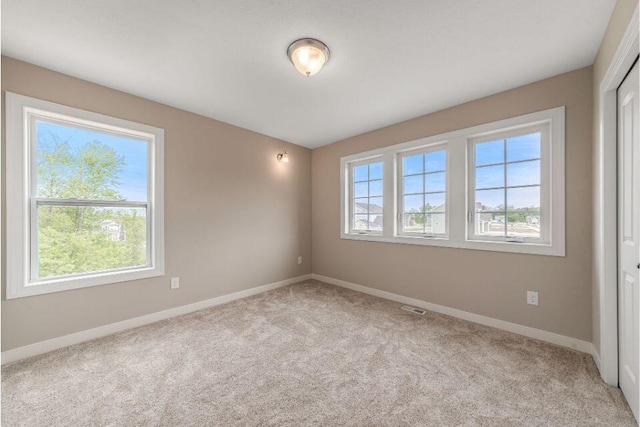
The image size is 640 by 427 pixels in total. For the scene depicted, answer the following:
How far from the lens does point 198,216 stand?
3219mm

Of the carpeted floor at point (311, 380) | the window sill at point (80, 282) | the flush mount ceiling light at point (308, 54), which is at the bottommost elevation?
the carpeted floor at point (311, 380)

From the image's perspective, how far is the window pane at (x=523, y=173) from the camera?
249 centimetres

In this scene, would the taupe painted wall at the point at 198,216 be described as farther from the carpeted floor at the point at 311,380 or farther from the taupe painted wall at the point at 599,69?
the taupe painted wall at the point at 599,69

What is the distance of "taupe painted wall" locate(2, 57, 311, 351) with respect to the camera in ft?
7.27

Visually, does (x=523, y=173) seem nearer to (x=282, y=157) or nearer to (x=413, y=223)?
(x=413, y=223)

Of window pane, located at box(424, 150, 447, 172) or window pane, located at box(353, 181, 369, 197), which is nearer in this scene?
window pane, located at box(424, 150, 447, 172)

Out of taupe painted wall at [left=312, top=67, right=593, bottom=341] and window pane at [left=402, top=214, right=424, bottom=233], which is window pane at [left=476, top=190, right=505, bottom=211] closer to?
taupe painted wall at [left=312, top=67, right=593, bottom=341]

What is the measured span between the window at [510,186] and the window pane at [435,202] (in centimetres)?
33

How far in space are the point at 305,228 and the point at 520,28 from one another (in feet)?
12.0

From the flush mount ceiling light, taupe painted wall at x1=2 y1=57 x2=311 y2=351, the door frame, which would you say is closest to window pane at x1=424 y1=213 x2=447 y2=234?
the door frame

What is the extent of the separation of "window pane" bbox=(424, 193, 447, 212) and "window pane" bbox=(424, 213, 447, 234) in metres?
0.08

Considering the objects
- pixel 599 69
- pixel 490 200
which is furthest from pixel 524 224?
pixel 599 69

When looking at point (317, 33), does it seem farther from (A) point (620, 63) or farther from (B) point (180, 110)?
(B) point (180, 110)

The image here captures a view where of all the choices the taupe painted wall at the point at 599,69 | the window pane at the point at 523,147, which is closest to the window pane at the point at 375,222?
the window pane at the point at 523,147
